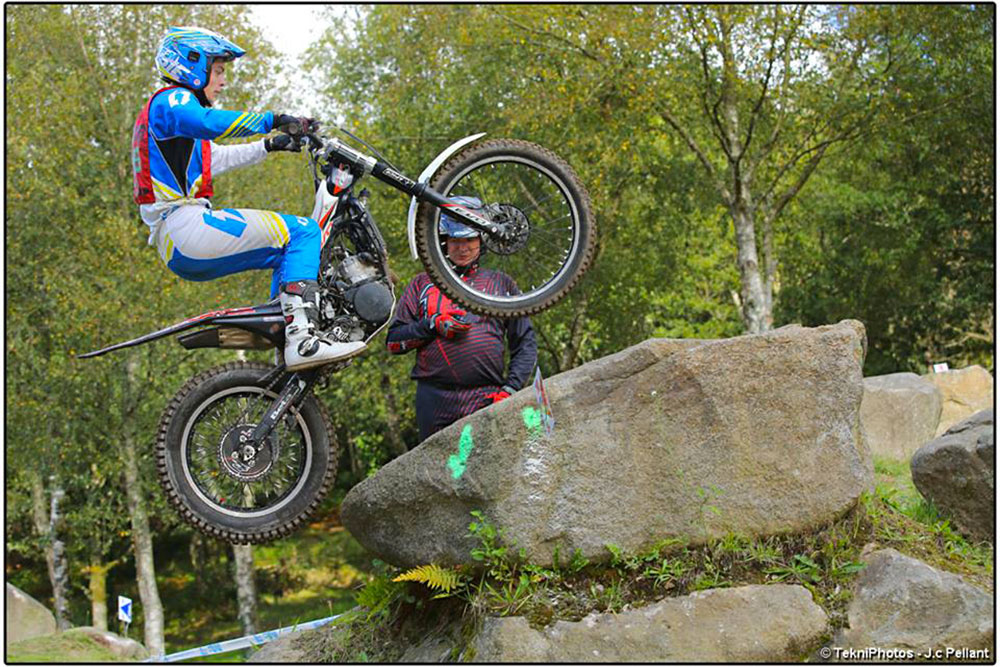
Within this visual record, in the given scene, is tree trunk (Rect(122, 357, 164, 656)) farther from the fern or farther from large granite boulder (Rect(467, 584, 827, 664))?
large granite boulder (Rect(467, 584, 827, 664))

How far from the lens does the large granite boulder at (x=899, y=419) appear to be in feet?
39.4

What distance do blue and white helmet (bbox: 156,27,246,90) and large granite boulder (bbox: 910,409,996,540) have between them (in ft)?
17.8

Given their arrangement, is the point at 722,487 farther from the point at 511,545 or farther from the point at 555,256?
the point at 555,256

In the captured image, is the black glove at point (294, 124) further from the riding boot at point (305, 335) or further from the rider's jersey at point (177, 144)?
the riding boot at point (305, 335)

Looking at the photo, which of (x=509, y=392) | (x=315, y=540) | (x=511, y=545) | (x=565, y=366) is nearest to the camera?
(x=511, y=545)

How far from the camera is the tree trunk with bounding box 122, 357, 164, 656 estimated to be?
2020cm

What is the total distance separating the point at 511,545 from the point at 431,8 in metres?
21.3

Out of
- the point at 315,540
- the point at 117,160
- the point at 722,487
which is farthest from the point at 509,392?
the point at 315,540

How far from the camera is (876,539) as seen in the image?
20.1 ft

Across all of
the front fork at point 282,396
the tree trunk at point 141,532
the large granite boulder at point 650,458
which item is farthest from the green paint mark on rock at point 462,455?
the tree trunk at point 141,532

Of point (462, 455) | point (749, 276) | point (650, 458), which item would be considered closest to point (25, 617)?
point (462, 455)

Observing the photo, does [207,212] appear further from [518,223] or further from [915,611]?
[915,611]

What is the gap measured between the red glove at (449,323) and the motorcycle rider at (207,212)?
88 centimetres

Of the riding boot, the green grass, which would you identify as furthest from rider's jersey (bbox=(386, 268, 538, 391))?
the green grass
